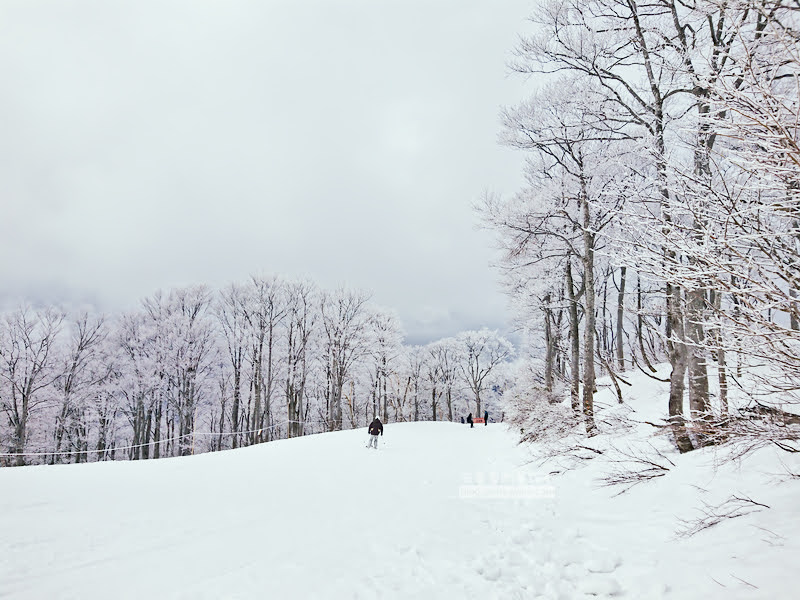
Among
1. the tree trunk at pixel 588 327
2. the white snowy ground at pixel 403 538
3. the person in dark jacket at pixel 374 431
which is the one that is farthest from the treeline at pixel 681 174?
the person in dark jacket at pixel 374 431

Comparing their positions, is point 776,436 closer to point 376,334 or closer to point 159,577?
point 159,577

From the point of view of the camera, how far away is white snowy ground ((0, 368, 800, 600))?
317 centimetres

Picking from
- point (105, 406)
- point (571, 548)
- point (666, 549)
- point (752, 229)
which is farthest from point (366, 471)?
point (105, 406)

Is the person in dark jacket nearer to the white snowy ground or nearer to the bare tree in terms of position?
the white snowy ground

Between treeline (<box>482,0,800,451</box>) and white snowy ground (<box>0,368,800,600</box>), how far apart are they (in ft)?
3.04

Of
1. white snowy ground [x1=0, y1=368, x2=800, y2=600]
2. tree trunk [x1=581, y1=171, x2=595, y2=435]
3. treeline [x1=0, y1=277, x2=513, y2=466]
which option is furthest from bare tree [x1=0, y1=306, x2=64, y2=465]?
tree trunk [x1=581, y1=171, x2=595, y2=435]

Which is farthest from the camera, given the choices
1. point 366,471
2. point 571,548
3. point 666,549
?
point 366,471

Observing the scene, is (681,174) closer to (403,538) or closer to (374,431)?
(403,538)

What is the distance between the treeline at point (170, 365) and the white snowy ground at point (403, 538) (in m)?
15.1

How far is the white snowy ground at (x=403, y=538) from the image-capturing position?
10.4 feet

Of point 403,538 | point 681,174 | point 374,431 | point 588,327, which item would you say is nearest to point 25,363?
point 374,431

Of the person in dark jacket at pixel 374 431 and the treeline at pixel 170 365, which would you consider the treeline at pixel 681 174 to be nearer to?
the person in dark jacket at pixel 374 431

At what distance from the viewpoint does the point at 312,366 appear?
96.4 feet

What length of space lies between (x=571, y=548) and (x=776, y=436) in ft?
6.93
